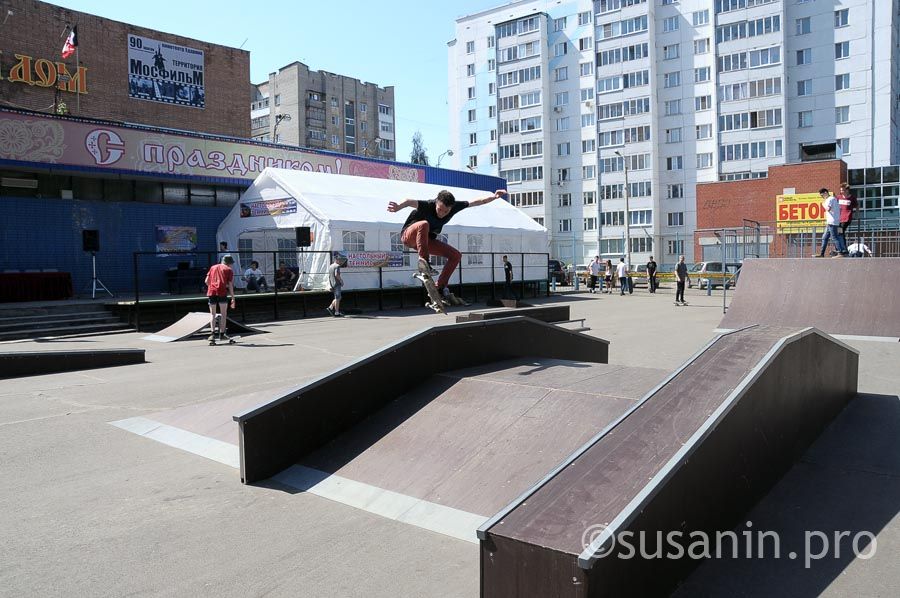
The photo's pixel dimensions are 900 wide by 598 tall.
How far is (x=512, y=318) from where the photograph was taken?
28.0 feet

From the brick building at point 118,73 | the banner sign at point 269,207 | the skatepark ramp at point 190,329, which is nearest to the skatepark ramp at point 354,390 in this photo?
the skatepark ramp at point 190,329

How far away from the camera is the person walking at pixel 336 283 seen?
67.1ft

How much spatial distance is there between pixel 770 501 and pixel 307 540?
320cm

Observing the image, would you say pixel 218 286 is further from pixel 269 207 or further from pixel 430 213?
pixel 269 207

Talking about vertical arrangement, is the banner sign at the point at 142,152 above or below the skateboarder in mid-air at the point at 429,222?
above

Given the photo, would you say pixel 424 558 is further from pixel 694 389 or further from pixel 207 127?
pixel 207 127

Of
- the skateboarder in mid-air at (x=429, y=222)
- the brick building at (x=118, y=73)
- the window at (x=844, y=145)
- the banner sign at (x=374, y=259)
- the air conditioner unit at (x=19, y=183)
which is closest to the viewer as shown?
the skateboarder in mid-air at (x=429, y=222)

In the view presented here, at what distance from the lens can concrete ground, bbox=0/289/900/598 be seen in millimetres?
3576

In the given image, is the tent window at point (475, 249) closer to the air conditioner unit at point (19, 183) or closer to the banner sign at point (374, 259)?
the banner sign at point (374, 259)

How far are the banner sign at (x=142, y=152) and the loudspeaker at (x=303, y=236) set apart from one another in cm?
602

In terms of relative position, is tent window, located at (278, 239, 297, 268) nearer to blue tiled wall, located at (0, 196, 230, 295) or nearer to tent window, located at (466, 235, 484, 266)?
blue tiled wall, located at (0, 196, 230, 295)

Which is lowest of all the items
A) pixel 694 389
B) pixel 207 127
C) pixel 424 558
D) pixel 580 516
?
pixel 424 558

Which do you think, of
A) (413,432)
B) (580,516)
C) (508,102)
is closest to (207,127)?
(413,432)

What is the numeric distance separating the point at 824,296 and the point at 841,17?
55.9 metres
